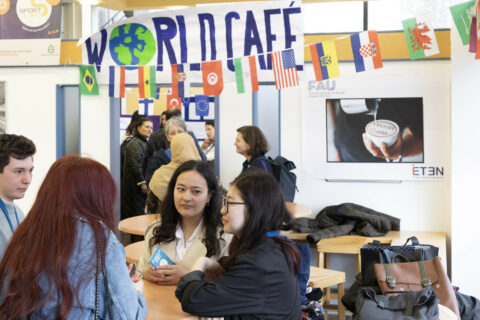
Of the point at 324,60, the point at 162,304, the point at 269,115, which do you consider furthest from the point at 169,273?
the point at 269,115

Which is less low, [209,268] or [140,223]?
[209,268]

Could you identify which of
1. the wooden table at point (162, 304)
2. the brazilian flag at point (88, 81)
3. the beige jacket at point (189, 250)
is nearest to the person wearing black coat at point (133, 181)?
the brazilian flag at point (88, 81)

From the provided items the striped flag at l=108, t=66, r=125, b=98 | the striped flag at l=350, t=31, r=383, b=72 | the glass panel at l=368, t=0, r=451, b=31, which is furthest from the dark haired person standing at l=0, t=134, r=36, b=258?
the glass panel at l=368, t=0, r=451, b=31

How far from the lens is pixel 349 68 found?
21.3 ft

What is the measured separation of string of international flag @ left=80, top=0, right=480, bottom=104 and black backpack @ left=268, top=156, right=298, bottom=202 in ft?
2.36

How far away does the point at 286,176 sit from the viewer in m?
6.04

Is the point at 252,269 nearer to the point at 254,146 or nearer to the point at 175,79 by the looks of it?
the point at 254,146

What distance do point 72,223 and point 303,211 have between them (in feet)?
11.6

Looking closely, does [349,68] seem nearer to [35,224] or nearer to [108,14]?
[35,224]

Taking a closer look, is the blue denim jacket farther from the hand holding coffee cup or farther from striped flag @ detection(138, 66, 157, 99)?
the hand holding coffee cup

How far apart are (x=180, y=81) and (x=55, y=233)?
452 cm

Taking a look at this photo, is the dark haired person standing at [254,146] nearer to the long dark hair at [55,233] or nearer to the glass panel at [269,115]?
the glass panel at [269,115]

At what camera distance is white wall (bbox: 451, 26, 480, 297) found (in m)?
5.88

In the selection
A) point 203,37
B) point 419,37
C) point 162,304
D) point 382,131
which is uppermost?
point 203,37
